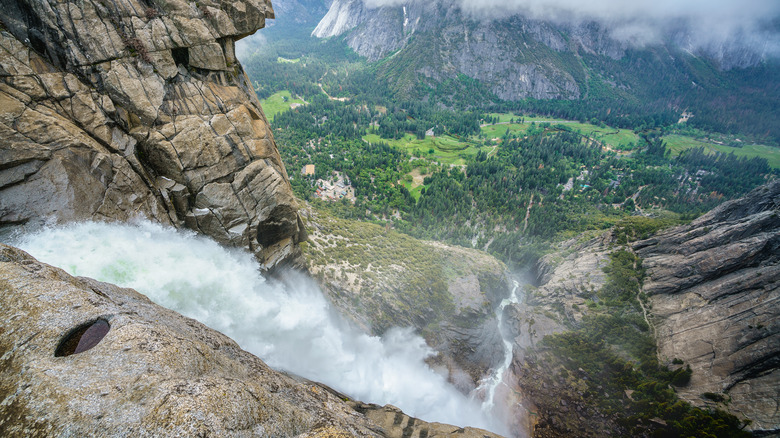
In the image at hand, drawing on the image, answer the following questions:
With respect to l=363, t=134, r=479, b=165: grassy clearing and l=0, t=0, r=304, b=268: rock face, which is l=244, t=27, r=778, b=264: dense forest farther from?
l=0, t=0, r=304, b=268: rock face

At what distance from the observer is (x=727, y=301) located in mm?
42969

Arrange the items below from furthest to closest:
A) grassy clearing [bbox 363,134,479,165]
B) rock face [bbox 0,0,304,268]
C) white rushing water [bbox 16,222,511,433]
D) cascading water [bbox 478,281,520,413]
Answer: grassy clearing [bbox 363,134,479,165]
cascading water [bbox 478,281,520,413]
white rushing water [bbox 16,222,511,433]
rock face [bbox 0,0,304,268]

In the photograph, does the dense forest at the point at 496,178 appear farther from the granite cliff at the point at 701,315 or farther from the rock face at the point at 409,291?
the rock face at the point at 409,291

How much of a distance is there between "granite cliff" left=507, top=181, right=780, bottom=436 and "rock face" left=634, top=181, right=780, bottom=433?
3.9 inches

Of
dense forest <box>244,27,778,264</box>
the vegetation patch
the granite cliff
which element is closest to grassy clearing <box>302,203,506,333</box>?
the granite cliff

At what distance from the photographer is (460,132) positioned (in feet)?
653

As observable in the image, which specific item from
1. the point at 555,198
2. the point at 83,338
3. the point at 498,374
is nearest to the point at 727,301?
the point at 498,374

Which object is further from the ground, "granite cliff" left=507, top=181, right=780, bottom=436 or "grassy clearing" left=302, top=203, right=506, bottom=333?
"granite cliff" left=507, top=181, right=780, bottom=436

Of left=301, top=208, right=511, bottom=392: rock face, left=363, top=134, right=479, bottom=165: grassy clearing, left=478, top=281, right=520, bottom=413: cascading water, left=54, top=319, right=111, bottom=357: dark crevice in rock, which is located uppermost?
left=54, top=319, right=111, bottom=357: dark crevice in rock

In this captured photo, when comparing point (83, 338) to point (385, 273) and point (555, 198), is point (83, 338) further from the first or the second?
point (555, 198)

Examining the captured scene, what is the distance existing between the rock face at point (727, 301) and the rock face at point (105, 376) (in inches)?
2016

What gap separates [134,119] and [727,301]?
7224cm

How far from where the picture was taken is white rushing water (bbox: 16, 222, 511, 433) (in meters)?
19.4

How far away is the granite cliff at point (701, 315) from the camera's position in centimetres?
3688
